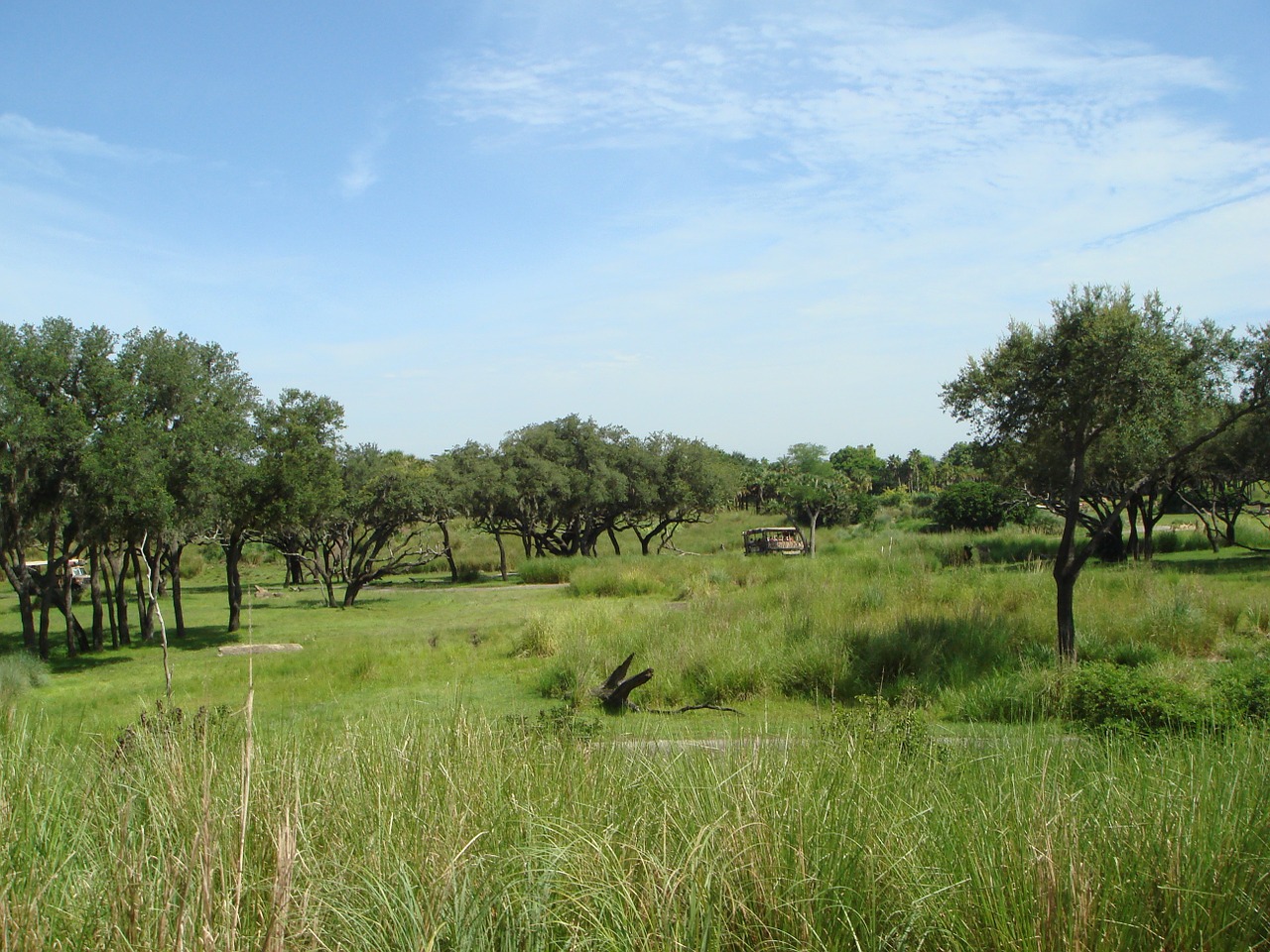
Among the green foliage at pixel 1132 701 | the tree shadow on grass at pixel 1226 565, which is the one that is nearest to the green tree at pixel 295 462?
the green foliage at pixel 1132 701

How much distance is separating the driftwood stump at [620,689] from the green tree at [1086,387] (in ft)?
17.5

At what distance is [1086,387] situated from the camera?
11.2 m

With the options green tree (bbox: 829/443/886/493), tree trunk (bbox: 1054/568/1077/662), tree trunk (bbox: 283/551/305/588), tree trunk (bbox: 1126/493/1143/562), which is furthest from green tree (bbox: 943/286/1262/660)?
green tree (bbox: 829/443/886/493)

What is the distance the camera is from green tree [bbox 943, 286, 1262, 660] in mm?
11016

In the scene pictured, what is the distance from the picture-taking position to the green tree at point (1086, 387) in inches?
434

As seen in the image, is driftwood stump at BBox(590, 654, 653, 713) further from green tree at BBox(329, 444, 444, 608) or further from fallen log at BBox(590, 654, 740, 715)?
green tree at BBox(329, 444, 444, 608)

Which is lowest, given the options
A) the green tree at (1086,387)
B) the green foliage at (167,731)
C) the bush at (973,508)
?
the green foliage at (167,731)

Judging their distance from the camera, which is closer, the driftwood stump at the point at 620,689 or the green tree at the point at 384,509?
the driftwood stump at the point at 620,689

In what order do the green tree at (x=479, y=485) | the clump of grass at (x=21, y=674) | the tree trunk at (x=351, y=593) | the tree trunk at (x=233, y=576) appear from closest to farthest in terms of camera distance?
the clump of grass at (x=21, y=674)
the tree trunk at (x=233, y=576)
the tree trunk at (x=351, y=593)
the green tree at (x=479, y=485)

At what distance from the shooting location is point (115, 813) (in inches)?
167

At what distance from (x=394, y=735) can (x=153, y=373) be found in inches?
646

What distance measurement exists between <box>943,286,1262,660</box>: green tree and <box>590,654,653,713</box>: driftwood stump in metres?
5.33

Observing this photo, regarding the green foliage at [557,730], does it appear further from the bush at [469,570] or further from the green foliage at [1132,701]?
the bush at [469,570]

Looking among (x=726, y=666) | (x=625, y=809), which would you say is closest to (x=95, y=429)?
(x=726, y=666)
